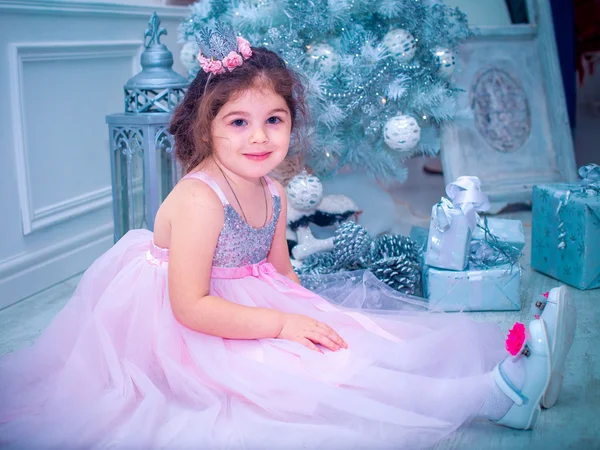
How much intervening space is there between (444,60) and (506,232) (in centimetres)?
59

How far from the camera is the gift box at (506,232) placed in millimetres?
1723

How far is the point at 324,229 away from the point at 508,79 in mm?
1034

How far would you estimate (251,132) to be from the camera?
1179 mm

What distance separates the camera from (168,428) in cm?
102

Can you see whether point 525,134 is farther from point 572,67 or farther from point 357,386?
point 357,386

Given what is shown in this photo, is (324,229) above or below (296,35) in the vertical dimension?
below

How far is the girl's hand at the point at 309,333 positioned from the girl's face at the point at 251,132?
0.27 meters

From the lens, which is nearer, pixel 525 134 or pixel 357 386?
pixel 357 386

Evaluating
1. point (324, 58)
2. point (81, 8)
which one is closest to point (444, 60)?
point (324, 58)

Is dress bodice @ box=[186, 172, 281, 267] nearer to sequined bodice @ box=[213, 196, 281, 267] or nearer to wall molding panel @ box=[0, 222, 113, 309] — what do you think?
sequined bodice @ box=[213, 196, 281, 267]

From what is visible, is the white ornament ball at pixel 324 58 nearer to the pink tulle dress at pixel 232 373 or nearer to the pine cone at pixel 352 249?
the pine cone at pixel 352 249

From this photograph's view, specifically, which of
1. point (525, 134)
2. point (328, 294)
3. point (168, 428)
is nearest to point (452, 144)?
point (525, 134)

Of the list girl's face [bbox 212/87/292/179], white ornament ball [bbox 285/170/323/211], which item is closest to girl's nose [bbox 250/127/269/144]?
girl's face [bbox 212/87/292/179]

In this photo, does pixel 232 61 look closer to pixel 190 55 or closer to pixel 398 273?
pixel 398 273
